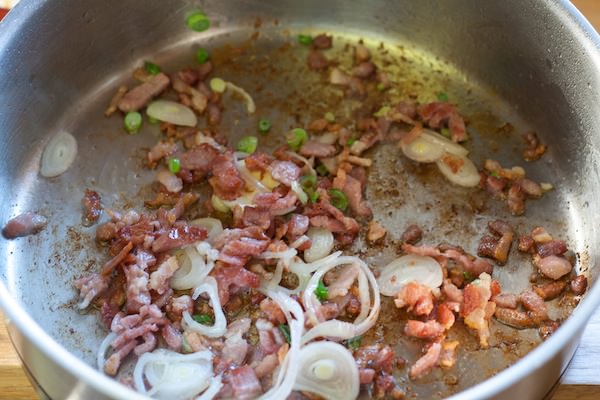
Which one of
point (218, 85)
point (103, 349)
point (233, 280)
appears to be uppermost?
point (218, 85)

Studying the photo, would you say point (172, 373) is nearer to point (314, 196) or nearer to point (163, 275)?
point (163, 275)

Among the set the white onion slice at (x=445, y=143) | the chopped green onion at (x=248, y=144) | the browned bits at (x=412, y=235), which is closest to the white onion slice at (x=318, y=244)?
the browned bits at (x=412, y=235)

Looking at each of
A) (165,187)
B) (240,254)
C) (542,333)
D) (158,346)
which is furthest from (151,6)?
(542,333)

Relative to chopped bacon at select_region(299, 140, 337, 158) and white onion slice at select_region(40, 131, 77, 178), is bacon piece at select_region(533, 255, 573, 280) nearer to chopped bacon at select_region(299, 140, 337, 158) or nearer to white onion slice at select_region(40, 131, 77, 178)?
chopped bacon at select_region(299, 140, 337, 158)

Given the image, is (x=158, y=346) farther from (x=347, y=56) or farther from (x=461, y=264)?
(x=347, y=56)

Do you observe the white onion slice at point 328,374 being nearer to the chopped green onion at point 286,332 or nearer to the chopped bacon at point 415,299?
the chopped green onion at point 286,332

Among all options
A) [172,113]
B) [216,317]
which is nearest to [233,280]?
[216,317]

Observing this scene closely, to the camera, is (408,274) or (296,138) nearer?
(408,274)

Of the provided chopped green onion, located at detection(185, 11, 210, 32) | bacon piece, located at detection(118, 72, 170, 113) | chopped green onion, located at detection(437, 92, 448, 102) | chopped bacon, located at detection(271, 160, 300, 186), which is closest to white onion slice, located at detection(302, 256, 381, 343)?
chopped bacon, located at detection(271, 160, 300, 186)
